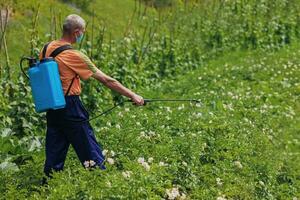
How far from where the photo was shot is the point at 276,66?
12.2 m

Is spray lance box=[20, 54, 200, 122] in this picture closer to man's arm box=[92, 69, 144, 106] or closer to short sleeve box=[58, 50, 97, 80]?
short sleeve box=[58, 50, 97, 80]

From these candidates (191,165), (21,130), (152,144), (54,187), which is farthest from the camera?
(21,130)

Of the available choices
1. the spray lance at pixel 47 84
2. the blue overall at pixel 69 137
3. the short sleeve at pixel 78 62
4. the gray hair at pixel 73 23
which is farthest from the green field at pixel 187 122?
the gray hair at pixel 73 23

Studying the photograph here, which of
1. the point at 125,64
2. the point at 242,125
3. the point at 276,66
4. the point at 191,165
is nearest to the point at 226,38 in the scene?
the point at 276,66

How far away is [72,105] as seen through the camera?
5.60m

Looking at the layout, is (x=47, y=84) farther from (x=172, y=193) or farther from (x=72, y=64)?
(x=172, y=193)

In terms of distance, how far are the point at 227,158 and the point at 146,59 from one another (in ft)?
17.7

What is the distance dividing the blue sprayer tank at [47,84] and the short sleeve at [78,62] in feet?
0.41

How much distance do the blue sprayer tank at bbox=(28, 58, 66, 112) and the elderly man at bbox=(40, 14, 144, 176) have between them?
141 millimetres

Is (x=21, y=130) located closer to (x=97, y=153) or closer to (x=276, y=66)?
(x=97, y=153)

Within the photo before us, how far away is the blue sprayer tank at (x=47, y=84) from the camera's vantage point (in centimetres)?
529

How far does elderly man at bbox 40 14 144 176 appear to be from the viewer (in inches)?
213

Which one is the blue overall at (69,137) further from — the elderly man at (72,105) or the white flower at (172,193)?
the white flower at (172,193)

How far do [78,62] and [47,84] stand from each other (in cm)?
33
